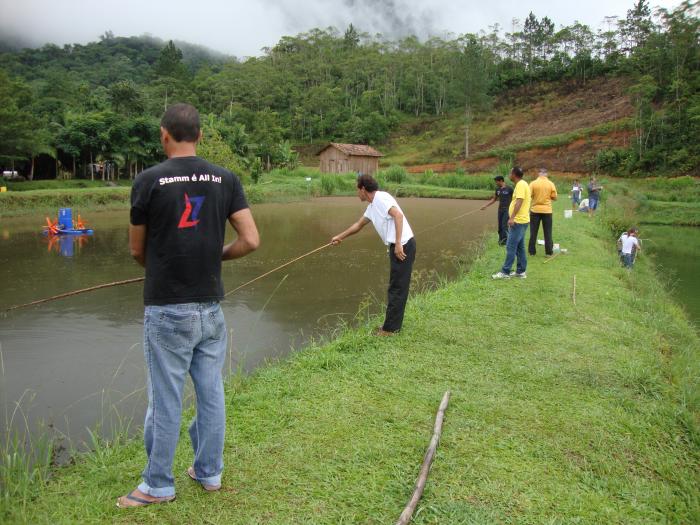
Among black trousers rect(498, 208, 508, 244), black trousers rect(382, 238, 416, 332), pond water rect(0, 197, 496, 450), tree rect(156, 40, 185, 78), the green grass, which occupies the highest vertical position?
tree rect(156, 40, 185, 78)

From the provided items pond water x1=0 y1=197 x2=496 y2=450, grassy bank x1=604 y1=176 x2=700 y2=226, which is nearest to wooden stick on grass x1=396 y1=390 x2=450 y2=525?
pond water x1=0 y1=197 x2=496 y2=450

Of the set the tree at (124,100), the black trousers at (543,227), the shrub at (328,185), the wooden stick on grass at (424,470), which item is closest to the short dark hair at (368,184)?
the wooden stick on grass at (424,470)

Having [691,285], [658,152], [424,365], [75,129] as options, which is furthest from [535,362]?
[658,152]

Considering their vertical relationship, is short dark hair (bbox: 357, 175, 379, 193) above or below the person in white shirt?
above

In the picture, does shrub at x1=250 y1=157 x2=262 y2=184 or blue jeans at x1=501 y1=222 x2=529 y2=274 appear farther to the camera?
shrub at x1=250 y1=157 x2=262 y2=184

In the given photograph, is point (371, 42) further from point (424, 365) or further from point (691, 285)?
point (424, 365)

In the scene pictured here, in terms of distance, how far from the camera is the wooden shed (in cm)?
4534

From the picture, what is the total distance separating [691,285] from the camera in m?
12.5

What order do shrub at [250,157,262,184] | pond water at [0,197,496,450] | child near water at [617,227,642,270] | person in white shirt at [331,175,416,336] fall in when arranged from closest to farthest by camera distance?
1. pond water at [0,197,496,450]
2. person in white shirt at [331,175,416,336]
3. child near water at [617,227,642,270]
4. shrub at [250,157,262,184]

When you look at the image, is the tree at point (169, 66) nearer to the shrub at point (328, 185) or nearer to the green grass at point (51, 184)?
the green grass at point (51, 184)

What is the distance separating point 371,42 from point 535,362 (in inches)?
3630

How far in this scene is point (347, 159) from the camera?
45.5m

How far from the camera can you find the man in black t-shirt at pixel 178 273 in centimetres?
243

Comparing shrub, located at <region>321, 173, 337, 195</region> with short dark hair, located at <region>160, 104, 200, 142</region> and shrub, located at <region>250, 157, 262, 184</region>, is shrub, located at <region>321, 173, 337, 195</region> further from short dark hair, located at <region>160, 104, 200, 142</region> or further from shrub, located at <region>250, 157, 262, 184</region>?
short dark hair, located at <region>160, 104, 200, 142</region>
